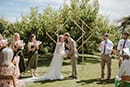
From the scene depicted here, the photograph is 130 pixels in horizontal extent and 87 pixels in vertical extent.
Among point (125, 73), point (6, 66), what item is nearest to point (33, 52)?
point (6, 66)

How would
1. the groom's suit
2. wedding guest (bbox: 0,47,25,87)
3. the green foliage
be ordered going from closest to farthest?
wedding guest (bbox: 0,47,25,87) → the groom's suit → the green foliage

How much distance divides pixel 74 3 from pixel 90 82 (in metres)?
12.2

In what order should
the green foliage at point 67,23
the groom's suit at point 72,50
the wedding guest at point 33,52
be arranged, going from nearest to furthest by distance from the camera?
the groom's suit at point 72,50 → the wedding guest at point 33,52 → the green foliage at point 67,23

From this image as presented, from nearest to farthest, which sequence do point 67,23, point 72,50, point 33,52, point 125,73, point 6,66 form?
point 125,73
point 6,66
point 72,50
point 33,52
point 67,23

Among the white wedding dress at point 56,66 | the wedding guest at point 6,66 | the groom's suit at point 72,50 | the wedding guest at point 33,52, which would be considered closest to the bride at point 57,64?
the white wedding dress at point 56,66

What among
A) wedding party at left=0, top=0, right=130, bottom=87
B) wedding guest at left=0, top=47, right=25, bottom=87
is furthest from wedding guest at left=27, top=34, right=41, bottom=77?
wedding guest at left=0, top=47, right=25, bottom=87

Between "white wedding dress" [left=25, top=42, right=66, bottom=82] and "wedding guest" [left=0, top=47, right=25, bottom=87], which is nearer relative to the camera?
"wedding guest" [left=0, top=47, right=25, bottom=87]

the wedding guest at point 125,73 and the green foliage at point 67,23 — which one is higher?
the green foliage at point 67,23

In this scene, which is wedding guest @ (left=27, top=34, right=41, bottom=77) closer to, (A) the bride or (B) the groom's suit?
(A) the bride

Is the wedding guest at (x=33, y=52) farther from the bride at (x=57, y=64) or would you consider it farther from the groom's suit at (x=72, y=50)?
the groom's suit at (x=72, y=50)

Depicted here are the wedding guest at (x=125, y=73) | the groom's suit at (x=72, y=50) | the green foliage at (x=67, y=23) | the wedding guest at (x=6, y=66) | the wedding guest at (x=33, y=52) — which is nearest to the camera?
the wedding guest at (x=125, y=73)

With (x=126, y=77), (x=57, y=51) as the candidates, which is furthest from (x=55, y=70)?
(x=126, y=77)

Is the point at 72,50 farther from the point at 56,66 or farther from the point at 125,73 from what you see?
the point at 125,73

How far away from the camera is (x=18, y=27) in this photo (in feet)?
92.4
